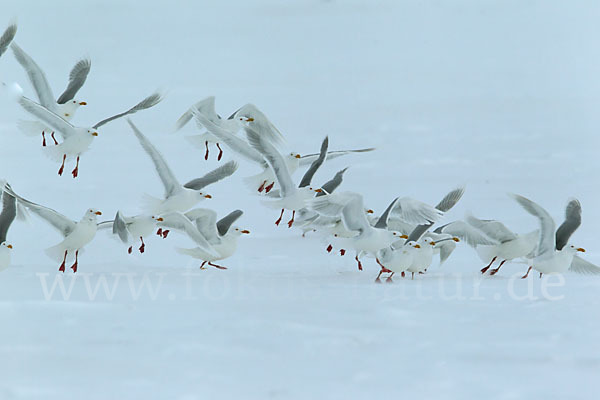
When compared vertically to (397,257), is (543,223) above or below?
above

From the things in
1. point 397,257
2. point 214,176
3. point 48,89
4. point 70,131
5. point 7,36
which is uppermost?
point 7,36

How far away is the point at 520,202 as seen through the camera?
316 centimetres

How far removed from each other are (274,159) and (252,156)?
9 centimetres

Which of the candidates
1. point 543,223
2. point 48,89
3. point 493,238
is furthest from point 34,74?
point 543,223

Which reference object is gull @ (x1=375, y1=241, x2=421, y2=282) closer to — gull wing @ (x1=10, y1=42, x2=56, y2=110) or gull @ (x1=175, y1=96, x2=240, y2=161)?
gull @ (x1=175, y1=96, x2=240, y2=161)

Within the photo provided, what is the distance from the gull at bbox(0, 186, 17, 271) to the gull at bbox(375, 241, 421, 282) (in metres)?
1.20

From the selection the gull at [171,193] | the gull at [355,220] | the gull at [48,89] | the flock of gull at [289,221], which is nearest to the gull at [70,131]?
the flock of gull at [289,221]

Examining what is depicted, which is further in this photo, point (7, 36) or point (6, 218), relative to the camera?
point (7, 36)

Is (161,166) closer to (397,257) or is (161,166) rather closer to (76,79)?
(76,79)

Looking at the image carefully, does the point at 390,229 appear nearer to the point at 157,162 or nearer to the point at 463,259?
the point at 463,259

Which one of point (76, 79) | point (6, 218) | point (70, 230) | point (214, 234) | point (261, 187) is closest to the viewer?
point (6, 218)

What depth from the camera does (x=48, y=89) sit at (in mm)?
3592

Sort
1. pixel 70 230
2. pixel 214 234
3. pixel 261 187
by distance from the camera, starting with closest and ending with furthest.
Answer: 1. pixel 70 230
2. pixel 214 234
3. pixel 261 187

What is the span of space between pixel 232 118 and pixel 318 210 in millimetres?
676
